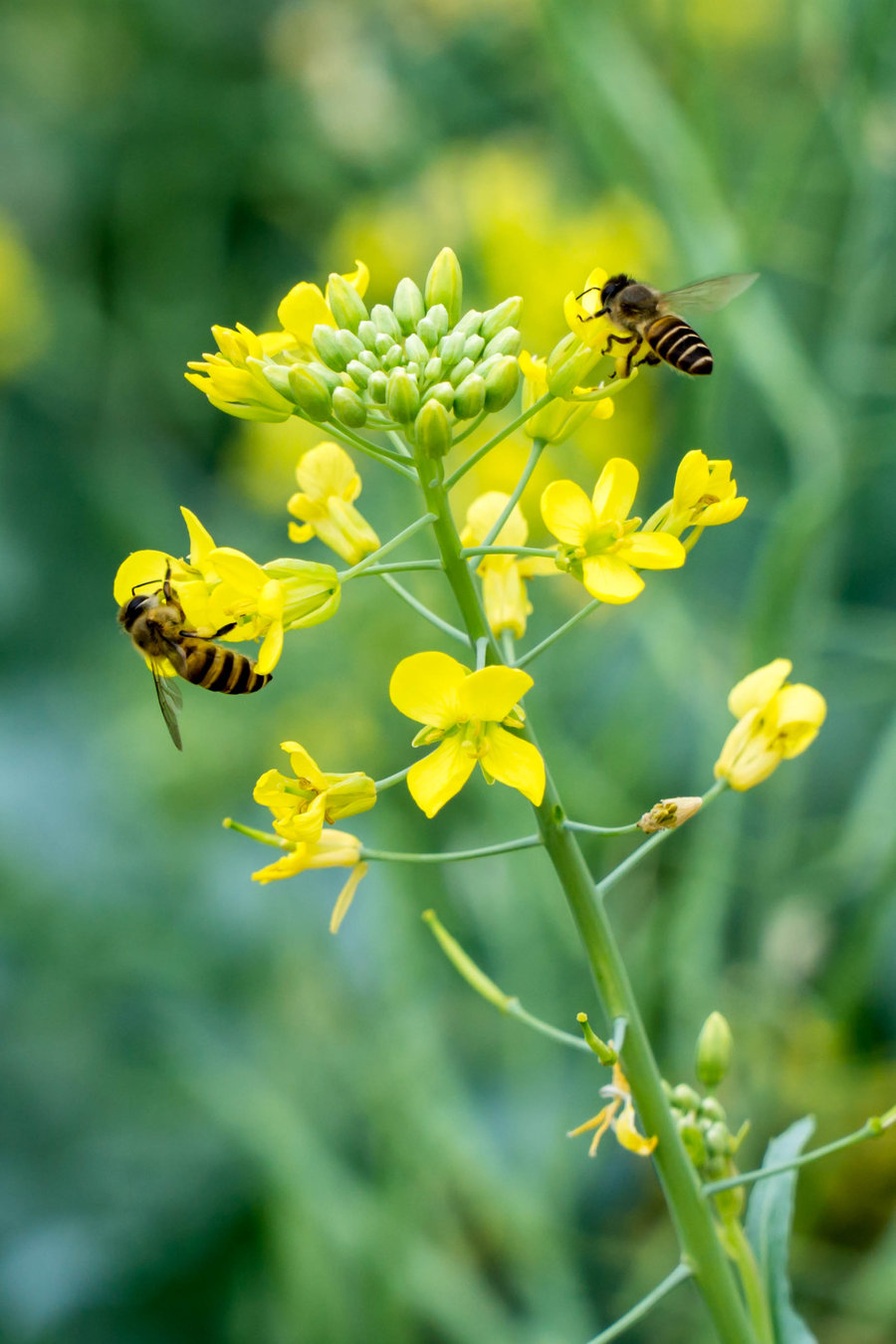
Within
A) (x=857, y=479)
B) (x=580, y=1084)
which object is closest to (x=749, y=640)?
(x=857, y=479)

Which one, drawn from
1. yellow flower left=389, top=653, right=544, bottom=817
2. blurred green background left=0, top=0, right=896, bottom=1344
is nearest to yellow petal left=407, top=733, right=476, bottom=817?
yellow flower left=389, top=653, right=544, bottom=817

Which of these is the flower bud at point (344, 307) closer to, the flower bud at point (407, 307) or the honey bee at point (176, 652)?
the flower bud at point (407, 307)

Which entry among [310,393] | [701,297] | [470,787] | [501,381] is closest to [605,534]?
[501,381]

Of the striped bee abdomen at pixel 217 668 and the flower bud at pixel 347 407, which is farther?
the striped bee abdomen at pixel 217 668

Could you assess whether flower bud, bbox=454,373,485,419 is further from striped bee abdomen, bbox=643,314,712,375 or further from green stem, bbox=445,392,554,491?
striped bee abdomen, bbox=643,314,712,375

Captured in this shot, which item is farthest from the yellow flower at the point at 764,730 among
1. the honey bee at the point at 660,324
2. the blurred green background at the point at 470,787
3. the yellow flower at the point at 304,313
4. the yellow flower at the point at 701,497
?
the blurred green background at the point at 470,787

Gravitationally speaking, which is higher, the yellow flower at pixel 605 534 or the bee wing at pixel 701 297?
the bee wing at pixel 701 297

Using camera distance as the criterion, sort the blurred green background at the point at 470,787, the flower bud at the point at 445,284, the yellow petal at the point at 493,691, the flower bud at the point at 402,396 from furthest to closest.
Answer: the blurred green background at the point at 470,787 < the flower bud at the point at 445,284 < the flower bud at the point at 402,396 < the yellow petal at the point at 493,691

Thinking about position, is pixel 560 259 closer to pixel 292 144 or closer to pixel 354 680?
pixel 354 680
